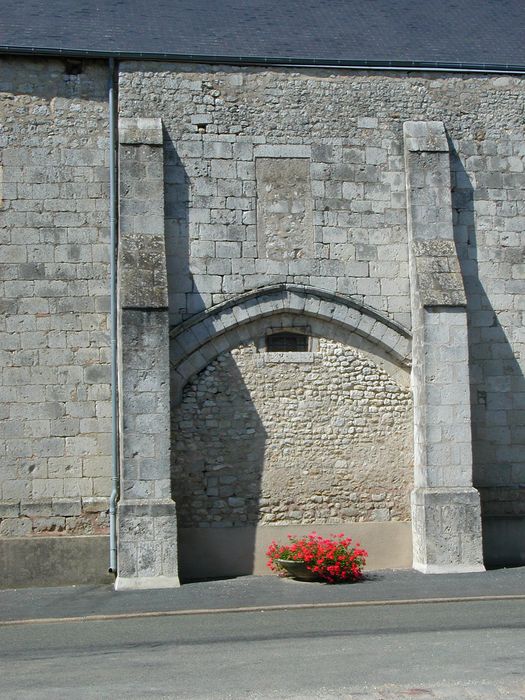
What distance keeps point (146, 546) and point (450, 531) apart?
3.71 metres

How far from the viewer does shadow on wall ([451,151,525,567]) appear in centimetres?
1351

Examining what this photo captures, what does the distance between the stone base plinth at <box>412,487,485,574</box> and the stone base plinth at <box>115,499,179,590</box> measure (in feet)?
10.2

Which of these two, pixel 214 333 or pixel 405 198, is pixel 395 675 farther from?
pixel 405 198

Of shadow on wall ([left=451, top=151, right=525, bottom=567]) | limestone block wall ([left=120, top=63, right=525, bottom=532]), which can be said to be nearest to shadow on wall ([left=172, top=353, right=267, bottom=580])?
limestone block wall ([left=120, top=63, right=525, bottom=532])

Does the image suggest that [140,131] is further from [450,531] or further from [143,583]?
[450,531]

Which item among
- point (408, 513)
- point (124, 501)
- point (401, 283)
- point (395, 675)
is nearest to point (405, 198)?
point (401, 283)

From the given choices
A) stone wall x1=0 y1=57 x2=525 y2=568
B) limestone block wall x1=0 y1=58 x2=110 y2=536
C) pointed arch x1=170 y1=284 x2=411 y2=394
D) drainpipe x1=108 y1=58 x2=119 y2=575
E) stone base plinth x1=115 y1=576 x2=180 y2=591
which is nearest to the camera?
stone base plinth x1=115 y1=576 x2=180 y2=591

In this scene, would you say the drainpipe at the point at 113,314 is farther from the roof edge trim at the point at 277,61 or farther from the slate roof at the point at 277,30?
the slate roof at the point at 277,30

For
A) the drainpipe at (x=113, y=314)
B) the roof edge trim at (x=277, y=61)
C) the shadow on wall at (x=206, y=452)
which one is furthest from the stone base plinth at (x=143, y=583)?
the roof edge trim at (x=277, y=61)

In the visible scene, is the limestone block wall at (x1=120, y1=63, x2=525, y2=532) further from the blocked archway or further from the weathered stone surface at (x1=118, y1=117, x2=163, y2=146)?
the blocked archway

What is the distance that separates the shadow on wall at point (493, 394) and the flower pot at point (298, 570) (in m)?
2.79

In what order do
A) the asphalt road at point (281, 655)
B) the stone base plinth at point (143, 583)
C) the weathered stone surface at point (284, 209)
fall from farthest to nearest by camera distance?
the weathered stone surface at point (284, 209) < the stone base plinth at point (143, 583) < the asphalt road at point (281, 655)

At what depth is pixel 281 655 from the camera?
797cm

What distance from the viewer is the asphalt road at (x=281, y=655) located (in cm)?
694
